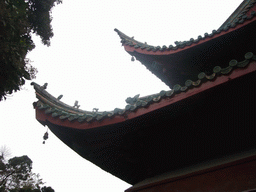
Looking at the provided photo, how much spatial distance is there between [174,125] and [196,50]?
7.05ft

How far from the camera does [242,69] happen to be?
223 cm

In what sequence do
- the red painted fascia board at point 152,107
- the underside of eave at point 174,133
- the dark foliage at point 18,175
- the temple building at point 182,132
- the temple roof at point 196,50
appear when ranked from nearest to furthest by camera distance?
the red painted fascia board at point 152,107 < the temple building at point 182,132 < the underside of eave at point 174,133 < the temple roof at point 196,50 < the dark foliage at point 18,175

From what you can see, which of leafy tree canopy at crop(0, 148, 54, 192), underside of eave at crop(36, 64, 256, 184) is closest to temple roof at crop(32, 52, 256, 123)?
underside of eave at crop(36, 64, 256, 184)

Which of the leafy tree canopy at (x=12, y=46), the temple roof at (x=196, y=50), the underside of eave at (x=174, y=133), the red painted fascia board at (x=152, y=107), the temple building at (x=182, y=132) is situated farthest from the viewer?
the leafy tree canopy at (x=12, y=46)

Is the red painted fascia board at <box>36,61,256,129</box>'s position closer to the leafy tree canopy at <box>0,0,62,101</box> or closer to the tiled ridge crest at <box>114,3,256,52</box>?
the tiled ridge crest at <box>114,3,256,52</box>

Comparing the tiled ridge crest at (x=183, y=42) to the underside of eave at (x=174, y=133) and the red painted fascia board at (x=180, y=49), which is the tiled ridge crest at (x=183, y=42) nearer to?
the red painted fascia board at (x=180, y=49)

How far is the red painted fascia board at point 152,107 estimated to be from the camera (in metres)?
2.26

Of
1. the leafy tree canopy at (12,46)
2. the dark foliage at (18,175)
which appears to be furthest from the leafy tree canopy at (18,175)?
the leafy tree canopy at (12,46)

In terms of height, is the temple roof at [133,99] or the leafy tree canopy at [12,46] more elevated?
the leafy tree canopy at [12,46]

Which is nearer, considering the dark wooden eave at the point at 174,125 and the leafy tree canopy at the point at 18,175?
the dark wooden eave at the point at 174,125

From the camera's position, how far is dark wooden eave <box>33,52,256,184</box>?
242 centimetres

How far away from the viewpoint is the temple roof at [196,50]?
3926 mm

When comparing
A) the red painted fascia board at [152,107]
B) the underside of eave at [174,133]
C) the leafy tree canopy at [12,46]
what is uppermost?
the leafy tree canopy at [12,46]

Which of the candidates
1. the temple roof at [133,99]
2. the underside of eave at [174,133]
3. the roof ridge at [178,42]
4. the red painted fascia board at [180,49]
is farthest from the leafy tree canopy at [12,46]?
the underside of eave at [174,133]
